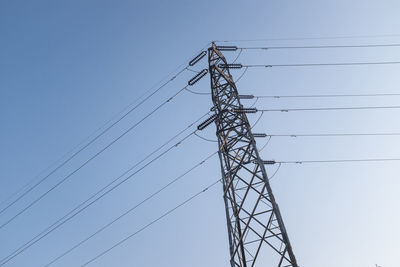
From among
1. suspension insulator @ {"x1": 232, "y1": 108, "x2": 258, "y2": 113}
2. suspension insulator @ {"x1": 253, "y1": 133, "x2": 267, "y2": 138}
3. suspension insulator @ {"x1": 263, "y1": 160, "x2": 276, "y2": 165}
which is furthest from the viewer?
suspension insulator @ {"x1": 253, "y1": 133, "x2": 267, "y2": 138}

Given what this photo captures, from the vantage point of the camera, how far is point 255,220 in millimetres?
10836

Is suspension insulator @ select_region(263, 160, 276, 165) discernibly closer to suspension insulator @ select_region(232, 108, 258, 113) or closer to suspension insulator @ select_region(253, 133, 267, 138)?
suspension insulator @ select_region(253, 133, 267, 138)

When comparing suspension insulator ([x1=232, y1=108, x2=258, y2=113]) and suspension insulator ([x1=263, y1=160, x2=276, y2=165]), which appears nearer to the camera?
suspension insulator ([x1=232, y1=108, x2=258, y2=113])

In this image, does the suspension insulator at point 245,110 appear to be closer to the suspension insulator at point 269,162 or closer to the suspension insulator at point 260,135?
the suspension insulator at point 260,135

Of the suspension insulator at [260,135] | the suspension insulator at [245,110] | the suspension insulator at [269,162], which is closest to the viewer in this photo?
the suspension insulator at [245,110]

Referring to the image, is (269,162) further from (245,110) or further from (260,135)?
(245,110)

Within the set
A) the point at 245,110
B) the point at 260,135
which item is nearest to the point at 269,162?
the point at 260,135

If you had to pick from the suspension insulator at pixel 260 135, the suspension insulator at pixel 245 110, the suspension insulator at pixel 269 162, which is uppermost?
the suspension insulator at pixel 245 110

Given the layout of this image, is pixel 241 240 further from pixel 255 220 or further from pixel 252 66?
pixel 252 66

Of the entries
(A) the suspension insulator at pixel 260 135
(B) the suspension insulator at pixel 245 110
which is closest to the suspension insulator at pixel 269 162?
(A) the suspension insulator at pixel 260 135

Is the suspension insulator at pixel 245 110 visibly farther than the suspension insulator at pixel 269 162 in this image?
No

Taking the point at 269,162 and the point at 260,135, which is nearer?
the point at 269,162

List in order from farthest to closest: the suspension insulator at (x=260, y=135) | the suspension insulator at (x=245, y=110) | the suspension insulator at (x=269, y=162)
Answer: the suspension insulator at (x=260, y=135) < the suspension insulator at (x=269, y=162) < the suspension insulator at (x=245, y=110)

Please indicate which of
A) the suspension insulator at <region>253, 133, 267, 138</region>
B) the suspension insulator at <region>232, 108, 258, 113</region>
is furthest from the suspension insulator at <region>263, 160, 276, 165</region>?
the suspension insulator at <region>232, 108, 258, 113</region>
